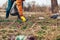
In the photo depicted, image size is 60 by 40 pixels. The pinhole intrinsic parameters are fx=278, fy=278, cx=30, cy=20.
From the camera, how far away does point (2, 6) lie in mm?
8891

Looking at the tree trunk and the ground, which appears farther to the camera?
the tree trunk

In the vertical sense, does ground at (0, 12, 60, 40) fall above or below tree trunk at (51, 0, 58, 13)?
above

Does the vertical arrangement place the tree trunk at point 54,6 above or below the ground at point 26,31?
below

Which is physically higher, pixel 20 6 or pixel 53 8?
pixel 20 6

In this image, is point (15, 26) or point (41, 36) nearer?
point (41, 36)

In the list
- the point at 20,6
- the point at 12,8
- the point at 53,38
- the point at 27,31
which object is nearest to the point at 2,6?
the point at 12,8

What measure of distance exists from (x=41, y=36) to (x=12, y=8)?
1.99 metres

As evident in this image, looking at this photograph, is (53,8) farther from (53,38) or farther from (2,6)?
(53,38)

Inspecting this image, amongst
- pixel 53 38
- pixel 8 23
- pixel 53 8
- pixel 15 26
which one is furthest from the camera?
pixel 53 8

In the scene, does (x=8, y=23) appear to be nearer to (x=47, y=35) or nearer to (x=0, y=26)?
(x=0, y=26)

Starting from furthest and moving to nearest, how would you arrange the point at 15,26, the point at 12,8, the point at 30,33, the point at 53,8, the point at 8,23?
the point at 53,8, the point at 12,8, the point at 8,23, the point at 15,26, the point at 30,33

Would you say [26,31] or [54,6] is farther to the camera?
[54,6]

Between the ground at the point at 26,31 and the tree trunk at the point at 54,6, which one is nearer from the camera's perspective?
the ground at the point at 26,31

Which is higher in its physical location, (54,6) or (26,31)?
(26,31)
